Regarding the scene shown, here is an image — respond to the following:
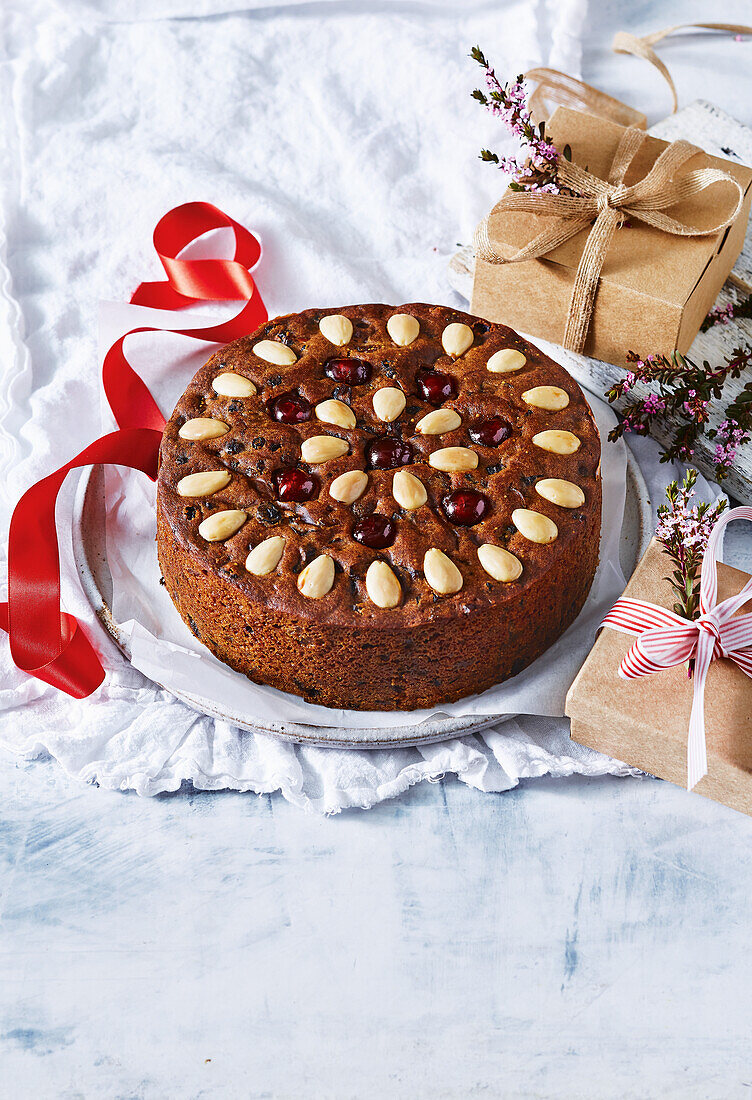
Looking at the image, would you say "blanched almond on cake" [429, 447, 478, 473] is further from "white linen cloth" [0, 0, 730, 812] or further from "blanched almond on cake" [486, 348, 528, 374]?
"white linen cloth" [0, 0, 730, 812]

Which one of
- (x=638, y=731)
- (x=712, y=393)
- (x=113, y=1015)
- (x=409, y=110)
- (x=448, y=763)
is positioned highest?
(x=409, y=110)

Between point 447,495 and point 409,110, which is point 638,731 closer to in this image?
point 447,495

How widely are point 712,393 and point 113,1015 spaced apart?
1.68 metres

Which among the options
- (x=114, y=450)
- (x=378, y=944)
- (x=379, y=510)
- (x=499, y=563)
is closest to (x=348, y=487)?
(x=379, y=510)

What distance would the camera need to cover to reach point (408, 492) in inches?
75.9

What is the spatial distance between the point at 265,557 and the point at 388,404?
40 cm

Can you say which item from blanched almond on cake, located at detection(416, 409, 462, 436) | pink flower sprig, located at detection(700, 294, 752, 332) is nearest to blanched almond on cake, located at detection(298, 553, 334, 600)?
blanched almond on cake, located at detection(416, 409, 462, 436)

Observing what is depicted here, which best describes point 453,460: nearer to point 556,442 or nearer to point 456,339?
point 556,442

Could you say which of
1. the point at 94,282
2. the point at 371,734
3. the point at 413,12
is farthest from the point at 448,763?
the point at 413,12

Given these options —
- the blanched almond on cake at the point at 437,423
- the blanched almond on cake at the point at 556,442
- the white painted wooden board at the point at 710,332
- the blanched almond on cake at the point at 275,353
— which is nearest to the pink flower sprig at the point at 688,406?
the white painted wooden board at the point at 710,332

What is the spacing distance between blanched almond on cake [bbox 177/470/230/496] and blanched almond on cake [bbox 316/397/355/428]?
0.22m

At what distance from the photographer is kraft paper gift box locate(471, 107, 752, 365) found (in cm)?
230

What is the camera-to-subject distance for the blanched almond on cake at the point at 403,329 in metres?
2.18

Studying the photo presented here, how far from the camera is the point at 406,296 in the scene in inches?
111
